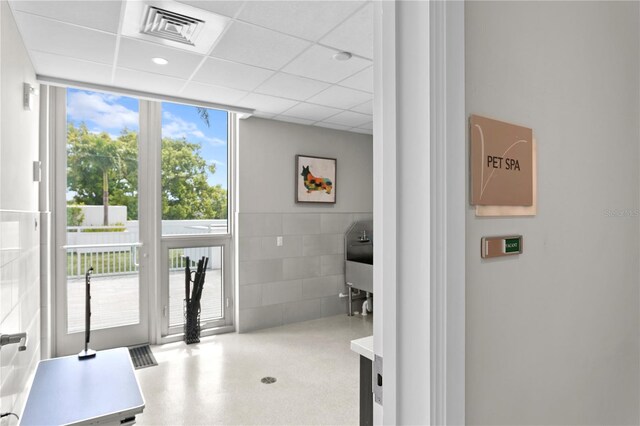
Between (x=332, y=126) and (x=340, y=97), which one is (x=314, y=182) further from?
(x=340, y=97)

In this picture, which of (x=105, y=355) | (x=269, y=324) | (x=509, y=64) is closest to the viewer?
(x=509, y=64)

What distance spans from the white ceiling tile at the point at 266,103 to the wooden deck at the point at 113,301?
75.3 inches

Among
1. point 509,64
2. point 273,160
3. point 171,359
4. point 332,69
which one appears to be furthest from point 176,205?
point 509,64

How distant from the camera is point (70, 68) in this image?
8.88 feet

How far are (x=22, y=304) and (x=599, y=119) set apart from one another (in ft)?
9.56

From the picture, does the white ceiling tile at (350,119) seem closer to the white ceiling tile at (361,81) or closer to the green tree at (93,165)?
the white ceiling tile at (361,81)

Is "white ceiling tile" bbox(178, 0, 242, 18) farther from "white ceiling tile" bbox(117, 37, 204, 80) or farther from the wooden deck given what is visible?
the wooden deck

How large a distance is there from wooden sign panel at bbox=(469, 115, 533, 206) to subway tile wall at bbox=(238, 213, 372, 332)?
139 inches

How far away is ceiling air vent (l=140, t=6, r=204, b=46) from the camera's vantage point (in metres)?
1.98

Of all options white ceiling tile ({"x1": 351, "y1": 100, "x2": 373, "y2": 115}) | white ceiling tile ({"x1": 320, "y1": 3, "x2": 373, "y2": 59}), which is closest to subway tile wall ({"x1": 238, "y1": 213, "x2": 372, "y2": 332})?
white ceiling tile ({"x1": 351, "y1": 100, "x2": 373, "y2": 115})

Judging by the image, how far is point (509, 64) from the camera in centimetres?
92

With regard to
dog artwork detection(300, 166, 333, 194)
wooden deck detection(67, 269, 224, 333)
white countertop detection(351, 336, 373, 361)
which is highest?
dog artwork detection(300, 166, 333, 194)

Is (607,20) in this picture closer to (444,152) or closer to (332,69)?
(444,152)

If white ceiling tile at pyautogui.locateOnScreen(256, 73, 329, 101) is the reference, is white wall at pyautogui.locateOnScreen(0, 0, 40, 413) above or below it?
below
